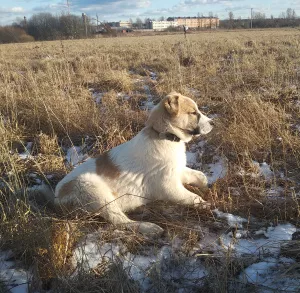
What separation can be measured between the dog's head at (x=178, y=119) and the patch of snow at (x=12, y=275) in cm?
183

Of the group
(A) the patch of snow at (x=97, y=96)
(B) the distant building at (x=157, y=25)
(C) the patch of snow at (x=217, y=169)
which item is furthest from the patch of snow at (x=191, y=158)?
(B) the distant building at (x=157, y=25)

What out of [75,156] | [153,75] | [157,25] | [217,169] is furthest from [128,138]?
[157,25]

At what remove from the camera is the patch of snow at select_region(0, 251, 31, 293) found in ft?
7.43

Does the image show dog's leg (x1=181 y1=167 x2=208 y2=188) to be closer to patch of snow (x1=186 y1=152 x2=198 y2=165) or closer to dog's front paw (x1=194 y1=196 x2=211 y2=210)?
dog's front paw (x1=194 y1=196 x2=211 y2=210)

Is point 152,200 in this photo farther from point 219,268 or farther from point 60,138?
point 60,138

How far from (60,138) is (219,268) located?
3.66m

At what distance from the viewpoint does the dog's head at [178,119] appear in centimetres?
329

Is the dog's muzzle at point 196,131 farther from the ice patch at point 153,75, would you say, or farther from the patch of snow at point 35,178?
the ice patch at point 153,75

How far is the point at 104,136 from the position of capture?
4852 millimetres

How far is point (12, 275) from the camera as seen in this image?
7.78 feet

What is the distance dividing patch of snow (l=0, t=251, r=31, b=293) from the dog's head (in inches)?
71.9

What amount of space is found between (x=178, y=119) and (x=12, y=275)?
2.11m

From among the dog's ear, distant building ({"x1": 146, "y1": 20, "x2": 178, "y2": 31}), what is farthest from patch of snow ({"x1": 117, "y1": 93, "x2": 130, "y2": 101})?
distant building ({"x1": 146, "y1": 20, "x2": 178, "y2": 31})

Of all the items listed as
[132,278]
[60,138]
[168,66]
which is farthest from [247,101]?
[168,66]
